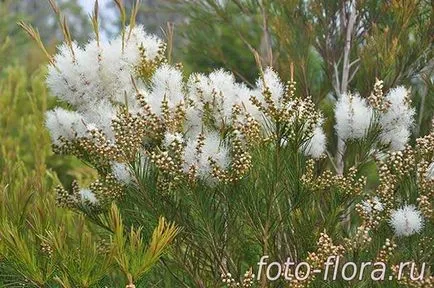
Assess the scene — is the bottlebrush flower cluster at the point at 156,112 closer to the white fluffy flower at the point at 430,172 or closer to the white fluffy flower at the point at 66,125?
the white fluffy flower at the point at 66,125

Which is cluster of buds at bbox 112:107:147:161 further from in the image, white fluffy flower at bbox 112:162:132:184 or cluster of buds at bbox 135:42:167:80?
cluster of buds at bbox 135:42:167:80

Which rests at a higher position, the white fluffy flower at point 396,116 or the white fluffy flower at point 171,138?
the white fluffy flower at point 396,116

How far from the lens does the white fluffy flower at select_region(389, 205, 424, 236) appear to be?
71.0 inches

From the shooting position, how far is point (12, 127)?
17.0 feet

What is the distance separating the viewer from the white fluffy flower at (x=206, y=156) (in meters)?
1.79

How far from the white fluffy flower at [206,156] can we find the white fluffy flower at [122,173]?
6.4 inches

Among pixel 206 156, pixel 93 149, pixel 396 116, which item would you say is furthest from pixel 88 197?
pixel 396 116

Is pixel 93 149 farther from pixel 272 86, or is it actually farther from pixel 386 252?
pixel 386 252

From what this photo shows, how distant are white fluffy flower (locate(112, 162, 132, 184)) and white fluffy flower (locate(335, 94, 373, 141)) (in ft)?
1.75

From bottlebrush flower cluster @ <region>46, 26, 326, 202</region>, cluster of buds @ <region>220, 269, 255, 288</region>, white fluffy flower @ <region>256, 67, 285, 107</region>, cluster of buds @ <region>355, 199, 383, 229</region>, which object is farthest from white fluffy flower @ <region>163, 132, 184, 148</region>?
cluster of buds @ <region>355, 199, 383, 229</region>

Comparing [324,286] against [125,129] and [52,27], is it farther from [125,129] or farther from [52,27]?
[52,27]

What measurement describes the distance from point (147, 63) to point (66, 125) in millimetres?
258

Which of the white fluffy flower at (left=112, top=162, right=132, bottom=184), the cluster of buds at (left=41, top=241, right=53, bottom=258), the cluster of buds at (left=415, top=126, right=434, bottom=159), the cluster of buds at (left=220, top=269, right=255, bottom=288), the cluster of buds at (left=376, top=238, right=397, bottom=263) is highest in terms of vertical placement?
the cluster of buds at (left=415, top=126, right=434, bottom=159)

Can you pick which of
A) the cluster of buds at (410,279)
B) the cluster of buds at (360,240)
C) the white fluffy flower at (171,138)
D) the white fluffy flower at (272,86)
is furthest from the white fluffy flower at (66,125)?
the cluster of buds at (410,279)
